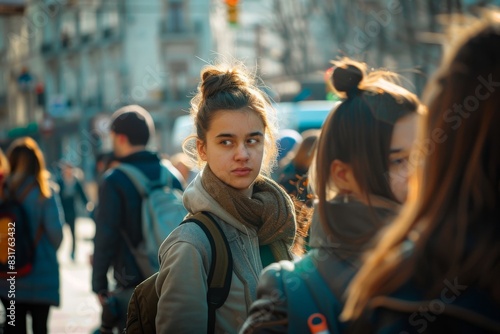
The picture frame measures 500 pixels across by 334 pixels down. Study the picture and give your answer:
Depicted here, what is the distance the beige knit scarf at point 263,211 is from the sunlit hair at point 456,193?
182 cm

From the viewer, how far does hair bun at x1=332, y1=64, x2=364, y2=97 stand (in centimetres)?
301

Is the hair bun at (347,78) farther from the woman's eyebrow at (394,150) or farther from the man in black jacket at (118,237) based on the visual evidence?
the man in black jacket at (118,237)

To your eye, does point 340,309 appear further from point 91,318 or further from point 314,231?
point 91,318

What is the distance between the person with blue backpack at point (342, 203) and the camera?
246cm

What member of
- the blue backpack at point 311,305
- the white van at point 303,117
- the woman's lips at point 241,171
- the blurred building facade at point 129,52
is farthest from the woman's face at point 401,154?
the blurred building facade at point 129,52

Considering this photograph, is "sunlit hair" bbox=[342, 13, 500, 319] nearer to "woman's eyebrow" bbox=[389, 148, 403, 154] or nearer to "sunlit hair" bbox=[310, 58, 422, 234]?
"sunlit hair" bbox=[310, 58, 422, 234]

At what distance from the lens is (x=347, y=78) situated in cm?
306

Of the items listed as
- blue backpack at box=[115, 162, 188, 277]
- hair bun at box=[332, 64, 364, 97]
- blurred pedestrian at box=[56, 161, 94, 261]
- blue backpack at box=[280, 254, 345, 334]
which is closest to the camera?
blue backpack at box=[280, 254, 345, 334]

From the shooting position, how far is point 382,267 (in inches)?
84.0

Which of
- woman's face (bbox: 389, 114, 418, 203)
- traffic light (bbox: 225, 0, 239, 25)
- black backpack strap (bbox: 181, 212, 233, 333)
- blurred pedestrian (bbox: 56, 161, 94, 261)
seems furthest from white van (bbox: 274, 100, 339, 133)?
woman's face (bbox: 389, 114, 418, 203)

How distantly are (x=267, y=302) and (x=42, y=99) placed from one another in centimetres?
4593

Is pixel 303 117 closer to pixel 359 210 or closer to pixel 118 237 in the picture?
pixel 118 237

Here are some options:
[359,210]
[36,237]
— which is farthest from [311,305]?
[36,237]

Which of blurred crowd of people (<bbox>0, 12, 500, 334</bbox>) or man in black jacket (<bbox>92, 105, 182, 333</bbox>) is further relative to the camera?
man in black jacket (<bbox>92, 105, 182, 333</bbox>)
